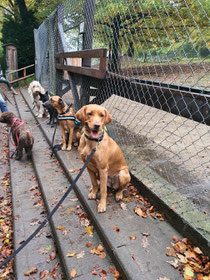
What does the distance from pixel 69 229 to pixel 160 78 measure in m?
2.44

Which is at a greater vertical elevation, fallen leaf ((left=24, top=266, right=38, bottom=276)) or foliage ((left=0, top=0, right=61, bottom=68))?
foliage ((left=0, top=0, right=61, bottom=68))

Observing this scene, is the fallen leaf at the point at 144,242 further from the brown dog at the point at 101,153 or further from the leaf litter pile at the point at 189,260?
the brown dog at the point at 101,153

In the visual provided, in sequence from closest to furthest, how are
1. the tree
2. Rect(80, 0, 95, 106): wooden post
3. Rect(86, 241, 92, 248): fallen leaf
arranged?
Rect(86, 241, 92, 248): fallen leaf
the tree
Rect(80, 0, 95, 106): wooden post

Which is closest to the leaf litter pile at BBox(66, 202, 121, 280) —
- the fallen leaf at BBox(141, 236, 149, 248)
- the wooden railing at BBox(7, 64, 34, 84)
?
the fallen leaf at BBox(141, 236, 149, 248)

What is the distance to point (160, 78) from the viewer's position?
2818 millimetres

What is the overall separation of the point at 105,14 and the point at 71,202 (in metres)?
3.42

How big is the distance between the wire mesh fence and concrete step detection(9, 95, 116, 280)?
103 centimetres

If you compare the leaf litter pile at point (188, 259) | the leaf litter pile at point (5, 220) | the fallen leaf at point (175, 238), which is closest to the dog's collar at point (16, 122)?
the leaf litter pile at point (5, 220)

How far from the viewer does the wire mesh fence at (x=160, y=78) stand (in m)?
2.12

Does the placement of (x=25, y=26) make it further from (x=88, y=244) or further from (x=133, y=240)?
(x=133, y=240)

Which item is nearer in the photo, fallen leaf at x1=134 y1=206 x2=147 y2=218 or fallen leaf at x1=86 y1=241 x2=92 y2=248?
fallen leaf at x1=86 y1=241 x2=92 y2=248

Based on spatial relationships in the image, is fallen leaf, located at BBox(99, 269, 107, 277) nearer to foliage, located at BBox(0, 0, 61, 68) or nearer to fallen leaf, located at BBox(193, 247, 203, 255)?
fallen leaf, located at BBox(193, 247, 203, 255)

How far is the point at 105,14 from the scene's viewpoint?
141 inches

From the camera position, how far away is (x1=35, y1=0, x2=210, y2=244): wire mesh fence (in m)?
2.12
